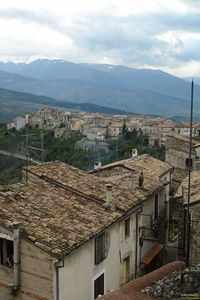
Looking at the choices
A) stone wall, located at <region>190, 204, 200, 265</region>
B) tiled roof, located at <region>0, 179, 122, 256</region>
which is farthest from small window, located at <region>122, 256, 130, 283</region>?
stone wall, located at <region>190, 204, 200, 265</region>

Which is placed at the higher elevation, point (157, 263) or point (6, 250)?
point (6, 250)

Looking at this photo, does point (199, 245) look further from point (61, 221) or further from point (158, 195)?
point (158, 195)

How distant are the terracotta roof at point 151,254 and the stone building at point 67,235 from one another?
70mm

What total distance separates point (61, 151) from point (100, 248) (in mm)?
65117

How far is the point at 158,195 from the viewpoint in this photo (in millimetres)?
24578

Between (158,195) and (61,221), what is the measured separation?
9796 mm

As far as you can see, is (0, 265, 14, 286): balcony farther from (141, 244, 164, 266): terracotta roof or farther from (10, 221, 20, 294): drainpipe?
(141, 244, 164, 266): terracotta roof

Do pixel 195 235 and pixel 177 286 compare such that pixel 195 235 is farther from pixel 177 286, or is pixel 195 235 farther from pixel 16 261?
pixel 177 286

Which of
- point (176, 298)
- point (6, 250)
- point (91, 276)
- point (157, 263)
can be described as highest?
point (176, 298)

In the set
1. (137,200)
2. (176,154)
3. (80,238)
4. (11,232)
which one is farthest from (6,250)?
(176,154)

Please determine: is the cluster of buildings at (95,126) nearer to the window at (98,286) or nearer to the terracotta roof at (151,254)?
the terracotta roof at (151,254)

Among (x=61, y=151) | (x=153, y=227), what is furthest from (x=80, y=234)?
(x=61, y=151)

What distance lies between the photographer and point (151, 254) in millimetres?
21750

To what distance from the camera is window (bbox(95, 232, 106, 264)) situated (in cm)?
1635
